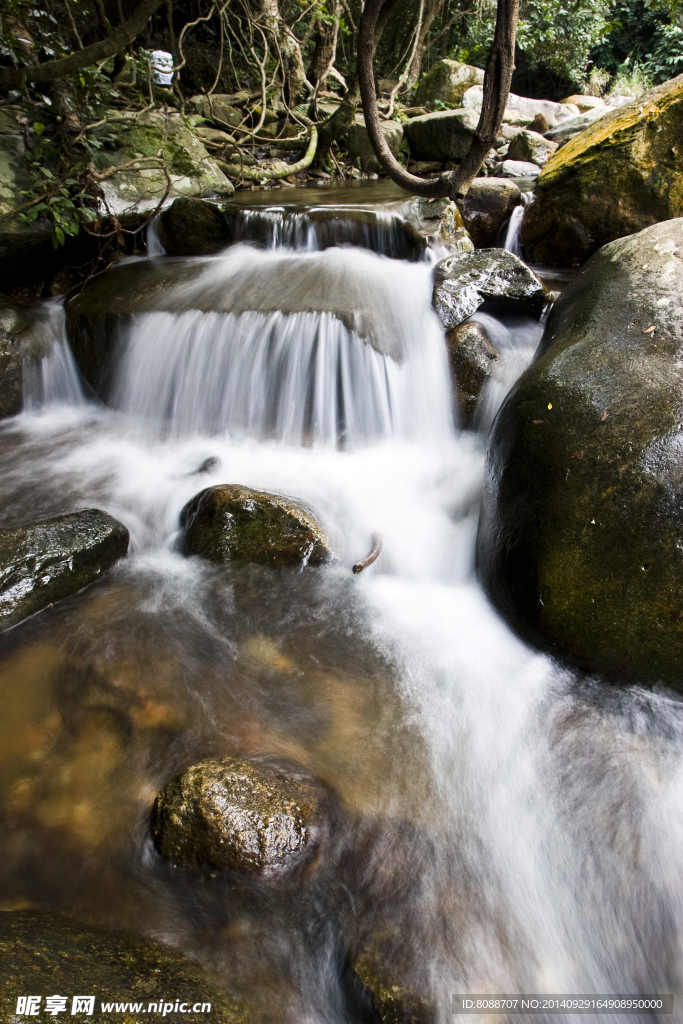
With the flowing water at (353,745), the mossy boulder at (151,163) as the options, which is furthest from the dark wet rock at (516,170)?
the flowing water at (353,745)

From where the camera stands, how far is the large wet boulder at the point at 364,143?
1115 centimetres

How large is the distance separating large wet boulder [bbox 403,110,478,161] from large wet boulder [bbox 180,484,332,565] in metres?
9.82

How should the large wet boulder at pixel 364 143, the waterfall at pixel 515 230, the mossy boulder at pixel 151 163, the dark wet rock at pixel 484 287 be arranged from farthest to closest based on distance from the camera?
the large wet boulder at pixel 364 143
the waterfall at pixel 515 230
the mossy boulder at pixel 151 163
the dark wet rock at pixel 484 287

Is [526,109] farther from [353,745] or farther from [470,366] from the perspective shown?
[353,745]

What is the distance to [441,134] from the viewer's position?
1093 cm

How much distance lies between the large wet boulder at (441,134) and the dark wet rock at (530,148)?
1532mm

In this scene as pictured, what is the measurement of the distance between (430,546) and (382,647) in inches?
37.5

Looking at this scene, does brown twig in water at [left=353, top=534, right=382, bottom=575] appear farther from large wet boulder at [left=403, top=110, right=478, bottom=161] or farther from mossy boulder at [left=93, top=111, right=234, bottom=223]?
large wet boulder at [left=403, top=110, right=478, bottom=161]

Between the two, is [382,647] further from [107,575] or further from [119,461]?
[119,461]

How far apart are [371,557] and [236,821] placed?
191 centimetres

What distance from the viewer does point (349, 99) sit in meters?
10.4

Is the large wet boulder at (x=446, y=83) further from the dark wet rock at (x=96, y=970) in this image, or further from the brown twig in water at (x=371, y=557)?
the dark wet rock at (x=96, y=970)

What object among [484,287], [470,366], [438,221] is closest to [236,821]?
[470,366]

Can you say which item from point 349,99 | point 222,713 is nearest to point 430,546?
point 222,713
